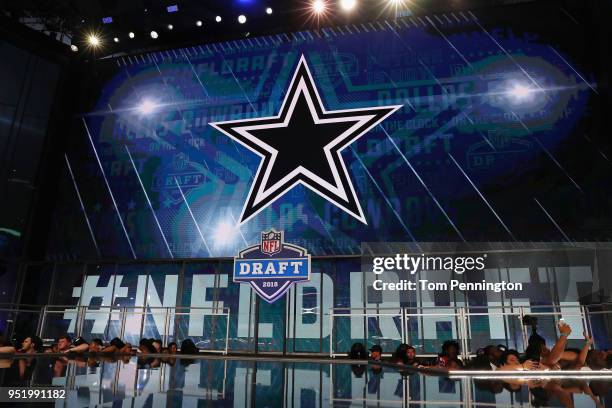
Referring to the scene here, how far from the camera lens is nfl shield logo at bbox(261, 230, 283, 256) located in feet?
29.3

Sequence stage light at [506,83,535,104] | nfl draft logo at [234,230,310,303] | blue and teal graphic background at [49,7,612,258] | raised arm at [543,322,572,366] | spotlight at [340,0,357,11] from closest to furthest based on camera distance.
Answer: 1. raised arm at [543,322,572,366]
2. nfl draft logo at [234,230,310,303]
3. blue and teal graphic background at [49,7,612,258]
4. stage light at [506,83,535,104]
5. spotlight at [340,0,357,11]

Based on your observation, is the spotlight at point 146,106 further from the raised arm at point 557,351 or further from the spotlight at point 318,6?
the raised arm at point 557,351

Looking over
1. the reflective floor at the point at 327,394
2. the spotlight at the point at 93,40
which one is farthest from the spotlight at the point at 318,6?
the reflective floor at the point at 327,394

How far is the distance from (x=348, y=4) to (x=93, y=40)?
823 cm

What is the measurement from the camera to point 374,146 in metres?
11.9

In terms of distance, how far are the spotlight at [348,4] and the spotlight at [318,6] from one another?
0.55m

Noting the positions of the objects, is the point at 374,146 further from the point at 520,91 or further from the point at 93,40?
the point at 93,40

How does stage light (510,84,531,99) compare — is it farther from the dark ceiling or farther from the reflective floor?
the reflective floor

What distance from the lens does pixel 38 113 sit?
14.4 m

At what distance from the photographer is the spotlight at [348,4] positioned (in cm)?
1214

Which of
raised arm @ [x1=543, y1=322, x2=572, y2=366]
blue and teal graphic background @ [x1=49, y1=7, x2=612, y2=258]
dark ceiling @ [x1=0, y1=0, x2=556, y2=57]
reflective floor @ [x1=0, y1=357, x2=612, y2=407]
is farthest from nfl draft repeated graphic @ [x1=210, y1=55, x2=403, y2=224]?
reflective floor @ [x1=0, y1=357, x2=612, y2=407]

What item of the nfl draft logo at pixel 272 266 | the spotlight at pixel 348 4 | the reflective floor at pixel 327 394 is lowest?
the reflective floor at pixel 327 394

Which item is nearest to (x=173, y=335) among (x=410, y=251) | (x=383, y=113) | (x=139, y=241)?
(x=139, y=241)

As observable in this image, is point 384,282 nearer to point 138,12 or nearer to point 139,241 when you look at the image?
point 139,241
